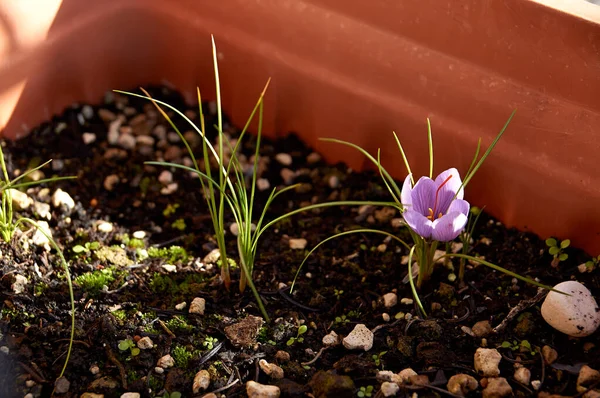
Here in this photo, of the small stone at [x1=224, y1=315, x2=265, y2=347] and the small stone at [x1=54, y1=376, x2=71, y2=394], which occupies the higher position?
the small stone at [x1=224, y1=315, x2=265, y2=347]

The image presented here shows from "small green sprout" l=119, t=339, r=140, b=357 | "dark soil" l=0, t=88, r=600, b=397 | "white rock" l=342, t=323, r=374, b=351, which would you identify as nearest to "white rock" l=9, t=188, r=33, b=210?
"dark soil" l=0, t=88, r=600, b=397

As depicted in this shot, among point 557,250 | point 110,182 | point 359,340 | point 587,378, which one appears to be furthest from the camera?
point 110,182

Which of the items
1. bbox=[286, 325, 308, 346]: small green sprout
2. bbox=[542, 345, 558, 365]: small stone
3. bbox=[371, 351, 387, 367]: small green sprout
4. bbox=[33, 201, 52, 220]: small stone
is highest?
bbox=[33, 201, 52, 220]: small stone

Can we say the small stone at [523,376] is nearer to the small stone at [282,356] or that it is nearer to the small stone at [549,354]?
the small stone at [549,354]

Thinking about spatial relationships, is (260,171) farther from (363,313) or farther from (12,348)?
(12,348)

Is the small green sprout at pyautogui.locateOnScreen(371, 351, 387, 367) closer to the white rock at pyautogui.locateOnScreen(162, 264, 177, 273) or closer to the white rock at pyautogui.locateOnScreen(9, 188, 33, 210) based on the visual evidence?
the white rock at pyautogui.locateOnScreen(162, 264, 177, 273)

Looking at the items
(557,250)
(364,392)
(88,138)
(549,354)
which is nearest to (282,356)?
(364,392)

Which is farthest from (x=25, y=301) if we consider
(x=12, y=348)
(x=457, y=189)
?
(x=457, y=189)

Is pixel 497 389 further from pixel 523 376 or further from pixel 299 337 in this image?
pixel 299 337
